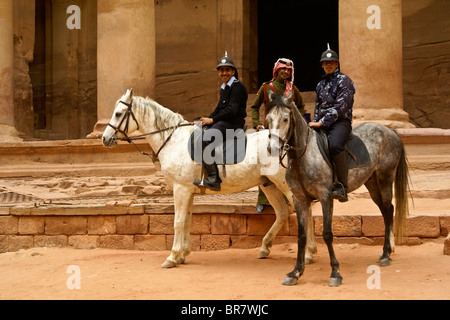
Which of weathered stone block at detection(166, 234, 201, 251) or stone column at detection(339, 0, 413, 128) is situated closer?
weathered stone block at detection(166, 234, 201, 251)

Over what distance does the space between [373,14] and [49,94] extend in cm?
1271

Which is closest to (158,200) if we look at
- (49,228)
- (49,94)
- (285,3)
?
(49,228)

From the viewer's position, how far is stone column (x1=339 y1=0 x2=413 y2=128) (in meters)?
12.2

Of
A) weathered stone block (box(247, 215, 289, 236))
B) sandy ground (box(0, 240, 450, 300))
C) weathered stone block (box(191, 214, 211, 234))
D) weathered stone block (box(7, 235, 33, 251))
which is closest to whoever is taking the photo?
sandy ground (box(0, 240, 450, 300))

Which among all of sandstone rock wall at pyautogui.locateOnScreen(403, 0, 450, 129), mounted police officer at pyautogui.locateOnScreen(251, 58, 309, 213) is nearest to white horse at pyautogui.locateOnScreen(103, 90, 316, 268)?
mounted police officer at pyautogui.locateOnScreen(251, 58, 309, 213)

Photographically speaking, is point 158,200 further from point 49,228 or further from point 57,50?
point 57,50

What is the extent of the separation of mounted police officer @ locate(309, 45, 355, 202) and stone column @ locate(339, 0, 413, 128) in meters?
5.58

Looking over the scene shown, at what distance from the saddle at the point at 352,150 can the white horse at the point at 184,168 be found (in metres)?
1.02

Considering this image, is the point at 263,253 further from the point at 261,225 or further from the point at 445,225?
the point at 445,225

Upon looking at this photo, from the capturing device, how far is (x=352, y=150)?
6.72 m

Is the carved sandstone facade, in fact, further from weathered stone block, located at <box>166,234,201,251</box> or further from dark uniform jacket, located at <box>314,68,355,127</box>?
dark uniform jacket, located at <box>314,68,355,127</box>

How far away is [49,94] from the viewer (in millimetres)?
20453

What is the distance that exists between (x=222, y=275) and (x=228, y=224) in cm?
176

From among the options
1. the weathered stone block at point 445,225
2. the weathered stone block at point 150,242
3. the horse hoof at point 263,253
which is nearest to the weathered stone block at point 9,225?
the weathered stone block at point 150,242
